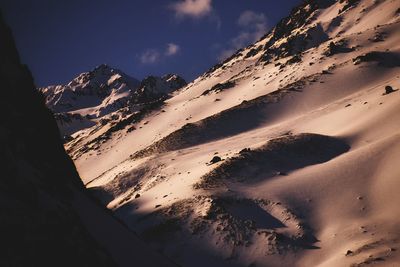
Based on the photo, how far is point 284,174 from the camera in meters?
34.4

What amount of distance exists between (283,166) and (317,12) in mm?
121464

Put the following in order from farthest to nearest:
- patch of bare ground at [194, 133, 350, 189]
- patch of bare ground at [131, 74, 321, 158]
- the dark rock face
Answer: patch of bare ground at [131, 74, 321, 158], patch of bare ground at [194, 133, 350, 189], the dark rock face

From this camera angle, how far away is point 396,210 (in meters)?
24.9

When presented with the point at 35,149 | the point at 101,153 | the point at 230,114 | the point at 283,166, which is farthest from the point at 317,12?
the point at 35,149

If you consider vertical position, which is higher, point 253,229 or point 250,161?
point 250,161

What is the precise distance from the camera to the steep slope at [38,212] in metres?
8.53

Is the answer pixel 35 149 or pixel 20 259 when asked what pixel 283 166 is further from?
pixel 20 259

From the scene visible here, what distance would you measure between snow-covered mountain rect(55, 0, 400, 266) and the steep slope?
12.2 metres

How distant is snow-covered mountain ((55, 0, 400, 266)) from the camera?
25.0 m

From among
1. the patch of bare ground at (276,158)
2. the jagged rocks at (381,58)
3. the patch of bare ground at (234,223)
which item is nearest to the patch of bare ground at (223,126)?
the jagged rocks at (381,58)

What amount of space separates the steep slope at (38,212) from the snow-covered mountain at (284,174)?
12.2 m

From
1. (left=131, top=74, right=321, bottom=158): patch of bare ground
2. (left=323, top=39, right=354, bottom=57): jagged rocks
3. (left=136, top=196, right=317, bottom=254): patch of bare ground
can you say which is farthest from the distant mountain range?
(left=323, top=39, right=354, bottom=57): jagged rocks

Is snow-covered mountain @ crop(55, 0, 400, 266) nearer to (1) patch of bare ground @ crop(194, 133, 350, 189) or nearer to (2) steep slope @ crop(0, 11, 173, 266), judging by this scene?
(1) patch of bare ground @ crop(194, 133, 350, 189)

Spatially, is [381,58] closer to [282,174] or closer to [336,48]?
[336,48]
